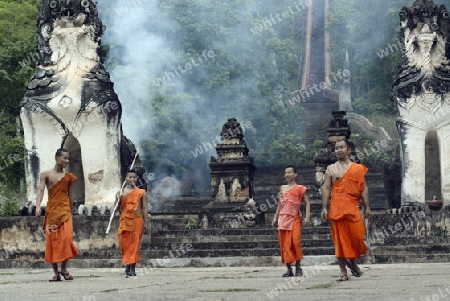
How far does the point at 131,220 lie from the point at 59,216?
1228 mm

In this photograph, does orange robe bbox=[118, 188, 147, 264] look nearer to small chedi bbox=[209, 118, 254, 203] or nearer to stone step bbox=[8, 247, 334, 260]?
stone step bbox=[8, 247, 334, 260]

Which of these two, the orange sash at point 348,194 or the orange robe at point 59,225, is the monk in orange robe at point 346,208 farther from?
the orange robe at point 59,225

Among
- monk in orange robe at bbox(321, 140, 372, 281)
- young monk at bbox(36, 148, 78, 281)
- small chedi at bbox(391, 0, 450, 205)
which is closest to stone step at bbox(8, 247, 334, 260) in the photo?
small chedi at bbox(391, 0, 450, 205)

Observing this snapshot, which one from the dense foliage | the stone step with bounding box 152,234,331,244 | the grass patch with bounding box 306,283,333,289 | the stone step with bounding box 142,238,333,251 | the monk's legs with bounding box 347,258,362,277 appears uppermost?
the dense foliage

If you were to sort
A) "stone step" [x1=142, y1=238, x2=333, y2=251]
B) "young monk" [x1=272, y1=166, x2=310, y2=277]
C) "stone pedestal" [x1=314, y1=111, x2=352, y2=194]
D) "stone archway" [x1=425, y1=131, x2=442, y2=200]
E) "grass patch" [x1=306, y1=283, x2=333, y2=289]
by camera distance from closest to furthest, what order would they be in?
"grass patch" [x1=306, y1=283, x2=333, y2=289] < "young monk" [x1=272, y1=166, x2=310, y2=277] < "stone step" [x1=142, y1=238, x2=333, y2=251] < "stone archway" [x1=425, y1=131, x2=442, y2=200] < "stone pedestal" [x1=314, y1=111, x2=352, y2=194]

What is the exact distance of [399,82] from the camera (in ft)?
56.2

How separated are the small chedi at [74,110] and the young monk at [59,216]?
3.70 m

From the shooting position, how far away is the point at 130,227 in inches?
525

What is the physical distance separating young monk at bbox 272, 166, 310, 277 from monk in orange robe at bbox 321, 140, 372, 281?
0.87 metres

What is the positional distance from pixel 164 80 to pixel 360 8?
1703cm

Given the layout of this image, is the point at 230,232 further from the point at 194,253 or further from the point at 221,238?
the point at 194,253

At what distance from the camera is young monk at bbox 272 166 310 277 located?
1272 centimetres

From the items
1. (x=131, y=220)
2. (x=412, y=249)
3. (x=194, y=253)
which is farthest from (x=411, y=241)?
(x=131, y=220)

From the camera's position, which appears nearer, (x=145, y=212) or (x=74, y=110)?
(x=145, y=212)
